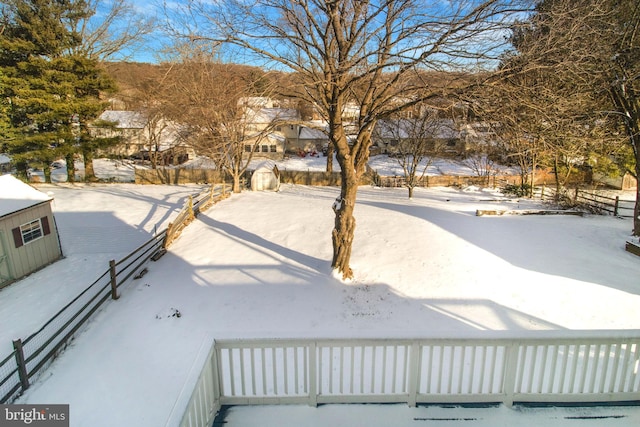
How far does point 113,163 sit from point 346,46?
119 feet

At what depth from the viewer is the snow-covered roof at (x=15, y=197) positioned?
11031 millimetres

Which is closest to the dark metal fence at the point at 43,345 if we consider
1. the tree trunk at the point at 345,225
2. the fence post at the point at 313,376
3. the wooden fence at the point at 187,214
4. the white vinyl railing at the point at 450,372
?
the wooden fence at the point at 187,214

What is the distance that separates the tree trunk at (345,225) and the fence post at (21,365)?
6.54 meters

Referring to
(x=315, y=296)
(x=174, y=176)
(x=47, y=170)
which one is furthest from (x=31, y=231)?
(x=174, y=176)

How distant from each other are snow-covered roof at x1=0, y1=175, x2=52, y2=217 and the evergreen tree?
46.9ft

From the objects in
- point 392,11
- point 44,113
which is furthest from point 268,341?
point 44,113

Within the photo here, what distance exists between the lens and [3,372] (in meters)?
6.69

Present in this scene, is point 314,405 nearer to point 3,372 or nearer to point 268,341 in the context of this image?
point 268,341

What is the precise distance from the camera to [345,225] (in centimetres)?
963

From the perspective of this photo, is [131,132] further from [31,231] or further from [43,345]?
[43,345]

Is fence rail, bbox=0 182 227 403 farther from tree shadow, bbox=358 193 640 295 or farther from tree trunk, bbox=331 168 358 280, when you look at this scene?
tree shadow, bbox=358 193 640 295

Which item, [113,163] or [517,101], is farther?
[113,163]

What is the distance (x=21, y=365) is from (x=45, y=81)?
78.2 feet

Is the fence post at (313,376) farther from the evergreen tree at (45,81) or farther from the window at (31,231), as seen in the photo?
the evergreen tree at (45,81)
